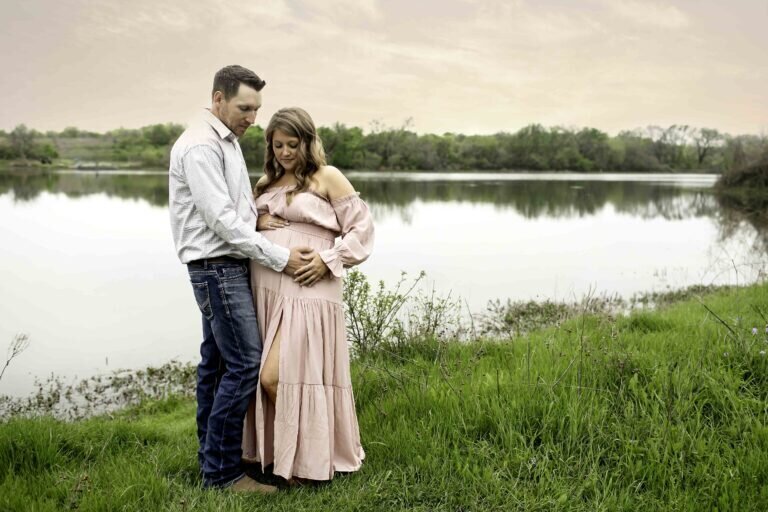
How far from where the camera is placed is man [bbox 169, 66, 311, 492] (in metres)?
3.00

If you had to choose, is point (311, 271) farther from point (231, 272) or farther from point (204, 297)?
point (204, 297)

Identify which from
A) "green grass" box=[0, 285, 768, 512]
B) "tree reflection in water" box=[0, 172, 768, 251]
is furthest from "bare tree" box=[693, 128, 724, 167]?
"green grass" box=[0, 285, 768, 512]

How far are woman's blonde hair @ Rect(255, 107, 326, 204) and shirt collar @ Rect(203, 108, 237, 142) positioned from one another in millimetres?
239

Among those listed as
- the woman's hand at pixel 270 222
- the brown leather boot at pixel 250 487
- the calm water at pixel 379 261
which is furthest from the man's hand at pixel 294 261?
the calm water at pixel 379 261

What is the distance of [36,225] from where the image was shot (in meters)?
21.0

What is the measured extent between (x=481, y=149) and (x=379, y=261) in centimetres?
8386

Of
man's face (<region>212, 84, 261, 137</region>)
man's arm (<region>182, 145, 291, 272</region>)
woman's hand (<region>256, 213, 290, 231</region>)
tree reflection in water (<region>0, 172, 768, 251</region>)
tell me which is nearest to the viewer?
man's arm (<region>182, 145, 291, 272</region>)

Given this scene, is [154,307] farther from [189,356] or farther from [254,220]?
[254,220]

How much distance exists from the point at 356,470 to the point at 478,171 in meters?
91.9

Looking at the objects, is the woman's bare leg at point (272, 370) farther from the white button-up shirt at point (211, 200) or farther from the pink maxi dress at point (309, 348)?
the white button-up shirt at point (211, 200)

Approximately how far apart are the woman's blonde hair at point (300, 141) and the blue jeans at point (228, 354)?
59cm

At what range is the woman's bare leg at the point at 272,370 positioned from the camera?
3.23 metres

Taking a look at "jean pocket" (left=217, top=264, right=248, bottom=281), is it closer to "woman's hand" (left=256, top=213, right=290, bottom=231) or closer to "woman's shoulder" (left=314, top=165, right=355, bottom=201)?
"woman's hand" (left=256, top=213, right=290, bottom=231)

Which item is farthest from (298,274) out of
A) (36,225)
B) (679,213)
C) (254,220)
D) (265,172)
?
(679,213)
